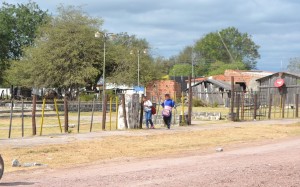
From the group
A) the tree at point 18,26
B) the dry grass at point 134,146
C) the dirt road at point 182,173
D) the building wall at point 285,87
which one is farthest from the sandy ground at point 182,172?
the tree at point 18,26

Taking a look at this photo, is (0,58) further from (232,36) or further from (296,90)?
(232,36)

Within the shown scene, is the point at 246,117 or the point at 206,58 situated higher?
the point at 206,58

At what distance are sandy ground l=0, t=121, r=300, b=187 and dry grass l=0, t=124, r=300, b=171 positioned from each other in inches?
44.7

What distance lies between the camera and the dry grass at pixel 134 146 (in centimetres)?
1509

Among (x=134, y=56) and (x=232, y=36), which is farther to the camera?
→ (x=232, y=36)

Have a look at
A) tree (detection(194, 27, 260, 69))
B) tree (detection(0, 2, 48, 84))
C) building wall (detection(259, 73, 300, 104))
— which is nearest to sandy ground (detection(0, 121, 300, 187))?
building wall (detection(259, 73, 300, 104))

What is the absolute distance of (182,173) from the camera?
11.8 metres

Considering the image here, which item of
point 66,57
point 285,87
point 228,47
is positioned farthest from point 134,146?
point 228,47

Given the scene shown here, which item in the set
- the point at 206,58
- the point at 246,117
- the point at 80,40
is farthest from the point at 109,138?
the point at 206,58

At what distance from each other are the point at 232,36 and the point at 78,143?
123125mm

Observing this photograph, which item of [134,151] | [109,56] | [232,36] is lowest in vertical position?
[134,151]

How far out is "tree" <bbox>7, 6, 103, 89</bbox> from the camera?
54.5 metres

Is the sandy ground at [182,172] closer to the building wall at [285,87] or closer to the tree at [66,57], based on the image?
the tree at [66,57]

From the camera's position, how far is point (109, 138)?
67.8ft
